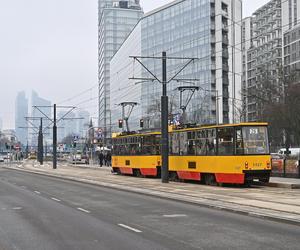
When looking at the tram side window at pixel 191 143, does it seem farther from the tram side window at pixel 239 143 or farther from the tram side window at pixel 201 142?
the tram side window at pixel 239 143

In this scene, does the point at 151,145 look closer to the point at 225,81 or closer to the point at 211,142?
the point at 211,142

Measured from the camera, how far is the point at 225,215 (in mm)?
15891

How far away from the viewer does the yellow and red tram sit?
27031 mm

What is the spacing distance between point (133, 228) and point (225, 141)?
50.8ft

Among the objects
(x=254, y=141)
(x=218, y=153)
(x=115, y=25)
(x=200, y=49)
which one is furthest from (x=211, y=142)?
(x=115, y=25)

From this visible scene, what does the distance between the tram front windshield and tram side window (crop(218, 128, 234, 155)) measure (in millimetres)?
683

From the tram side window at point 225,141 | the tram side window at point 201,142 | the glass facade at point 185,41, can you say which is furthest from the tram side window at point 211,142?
the glass facade at point 185,41

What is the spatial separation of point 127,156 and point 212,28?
77.1 meters

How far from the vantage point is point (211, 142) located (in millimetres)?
29109

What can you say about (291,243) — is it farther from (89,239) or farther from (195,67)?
(195,67)

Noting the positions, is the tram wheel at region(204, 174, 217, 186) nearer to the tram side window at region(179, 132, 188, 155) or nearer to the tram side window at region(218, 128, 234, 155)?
the tram side window at region(218, 128, 234, 155)

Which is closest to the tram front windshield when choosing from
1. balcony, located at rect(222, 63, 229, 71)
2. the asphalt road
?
the asphalt road

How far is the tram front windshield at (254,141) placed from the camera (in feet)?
89.1

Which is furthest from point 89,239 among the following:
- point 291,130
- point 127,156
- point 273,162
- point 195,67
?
point 195,67
